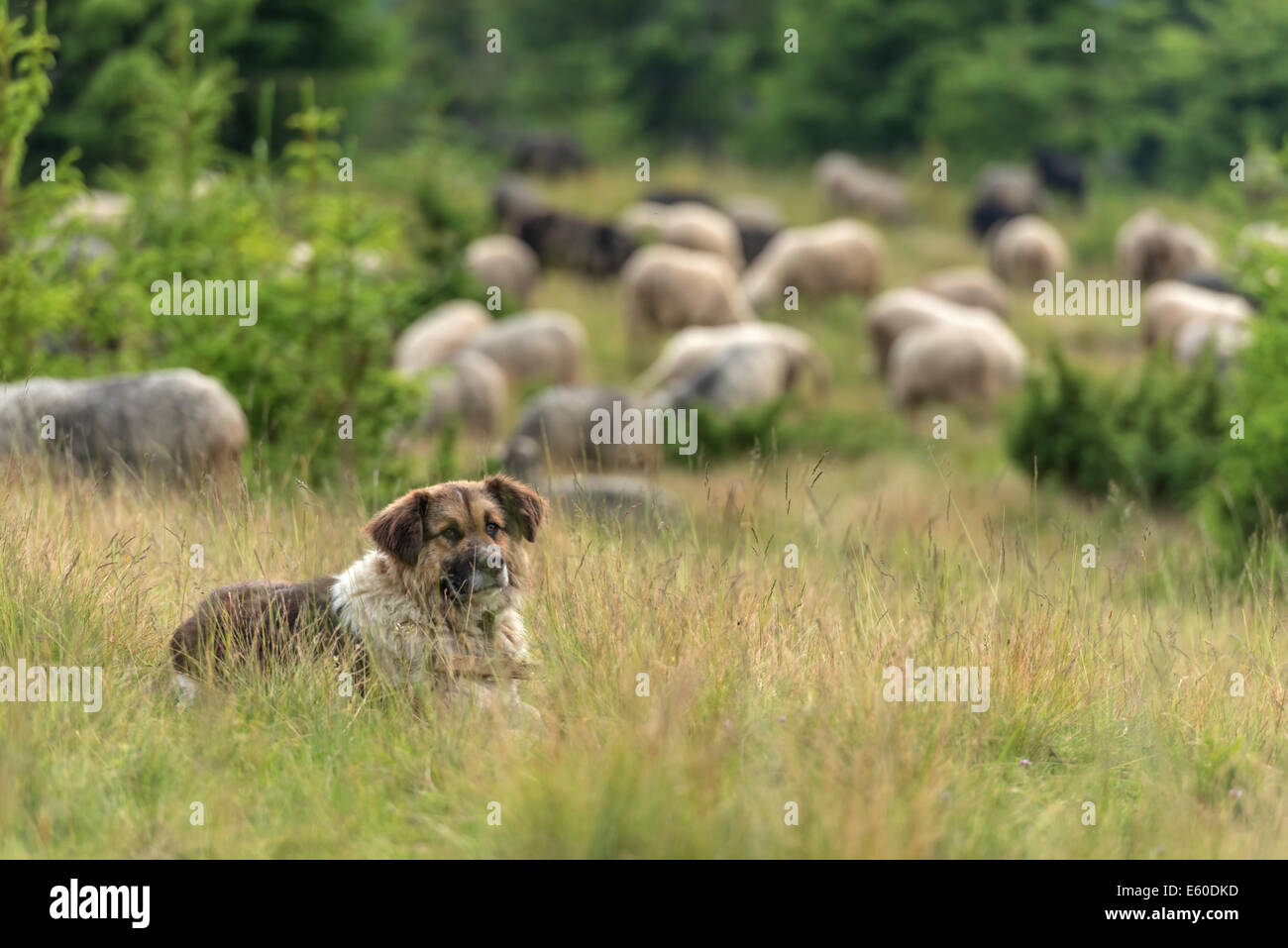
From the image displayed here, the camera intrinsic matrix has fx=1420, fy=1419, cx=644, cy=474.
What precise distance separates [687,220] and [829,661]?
25.5m

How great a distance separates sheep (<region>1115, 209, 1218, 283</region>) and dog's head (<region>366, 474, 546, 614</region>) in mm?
28163

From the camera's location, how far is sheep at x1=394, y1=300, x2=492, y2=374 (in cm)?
2153

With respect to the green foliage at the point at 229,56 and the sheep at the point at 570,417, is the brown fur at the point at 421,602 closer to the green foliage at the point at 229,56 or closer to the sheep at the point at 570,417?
the sheep at the point at 570,417

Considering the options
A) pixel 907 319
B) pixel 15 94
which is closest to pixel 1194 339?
pixel 907 319

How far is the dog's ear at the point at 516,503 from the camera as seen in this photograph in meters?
5.19

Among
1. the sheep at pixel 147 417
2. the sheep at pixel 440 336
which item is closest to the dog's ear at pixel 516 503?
the sheep at pixel 147 417

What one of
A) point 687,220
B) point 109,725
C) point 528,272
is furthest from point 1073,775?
point 687,220

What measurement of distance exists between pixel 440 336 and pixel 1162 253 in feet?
55.9

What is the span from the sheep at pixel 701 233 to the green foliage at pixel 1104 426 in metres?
14.1

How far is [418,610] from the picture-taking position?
508 cm

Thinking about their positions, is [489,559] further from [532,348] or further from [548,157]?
[548,157]

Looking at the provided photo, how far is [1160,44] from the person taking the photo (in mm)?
37812

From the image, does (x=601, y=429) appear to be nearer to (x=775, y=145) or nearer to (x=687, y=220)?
(x=687, y=220)

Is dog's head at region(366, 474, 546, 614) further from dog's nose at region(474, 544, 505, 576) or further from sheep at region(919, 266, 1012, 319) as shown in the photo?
sheep at region(919, 266, 1012, 319)
